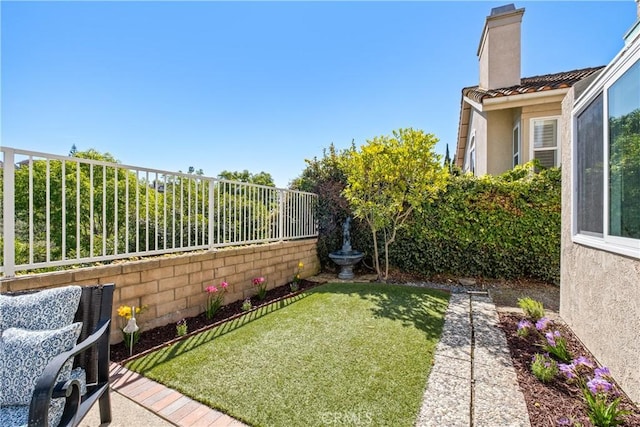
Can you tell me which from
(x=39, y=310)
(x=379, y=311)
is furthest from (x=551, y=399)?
(x=39, y=310)

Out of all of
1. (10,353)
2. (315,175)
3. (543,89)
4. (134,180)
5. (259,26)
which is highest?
(259,26)

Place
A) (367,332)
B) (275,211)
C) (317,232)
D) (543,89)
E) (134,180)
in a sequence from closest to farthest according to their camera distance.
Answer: (367,332)
(134,180)
(275,211)
(543,89)
(317,232)

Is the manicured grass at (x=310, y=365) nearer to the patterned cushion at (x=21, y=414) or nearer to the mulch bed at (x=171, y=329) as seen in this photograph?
the mulch bed at (x=171, y=329)

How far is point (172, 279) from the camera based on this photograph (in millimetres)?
4066

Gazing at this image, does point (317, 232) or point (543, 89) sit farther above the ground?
point (543, 89)

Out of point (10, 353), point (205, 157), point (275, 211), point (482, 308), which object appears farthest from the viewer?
point (205, 157)

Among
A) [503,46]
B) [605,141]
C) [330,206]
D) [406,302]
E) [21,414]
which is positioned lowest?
[406,302]

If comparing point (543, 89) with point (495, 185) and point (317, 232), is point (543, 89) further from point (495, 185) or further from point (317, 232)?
point (317, 232)

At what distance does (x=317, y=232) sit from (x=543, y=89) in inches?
276

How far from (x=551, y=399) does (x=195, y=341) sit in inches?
150

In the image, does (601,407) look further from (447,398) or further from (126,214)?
(126,214)

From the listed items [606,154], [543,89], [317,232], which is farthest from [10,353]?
[543,89]

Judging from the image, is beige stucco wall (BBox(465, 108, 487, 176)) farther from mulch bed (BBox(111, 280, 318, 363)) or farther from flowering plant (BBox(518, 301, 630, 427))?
mulch bed (BBox(111, 280, 318, 363))

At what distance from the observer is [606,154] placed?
301 cm
